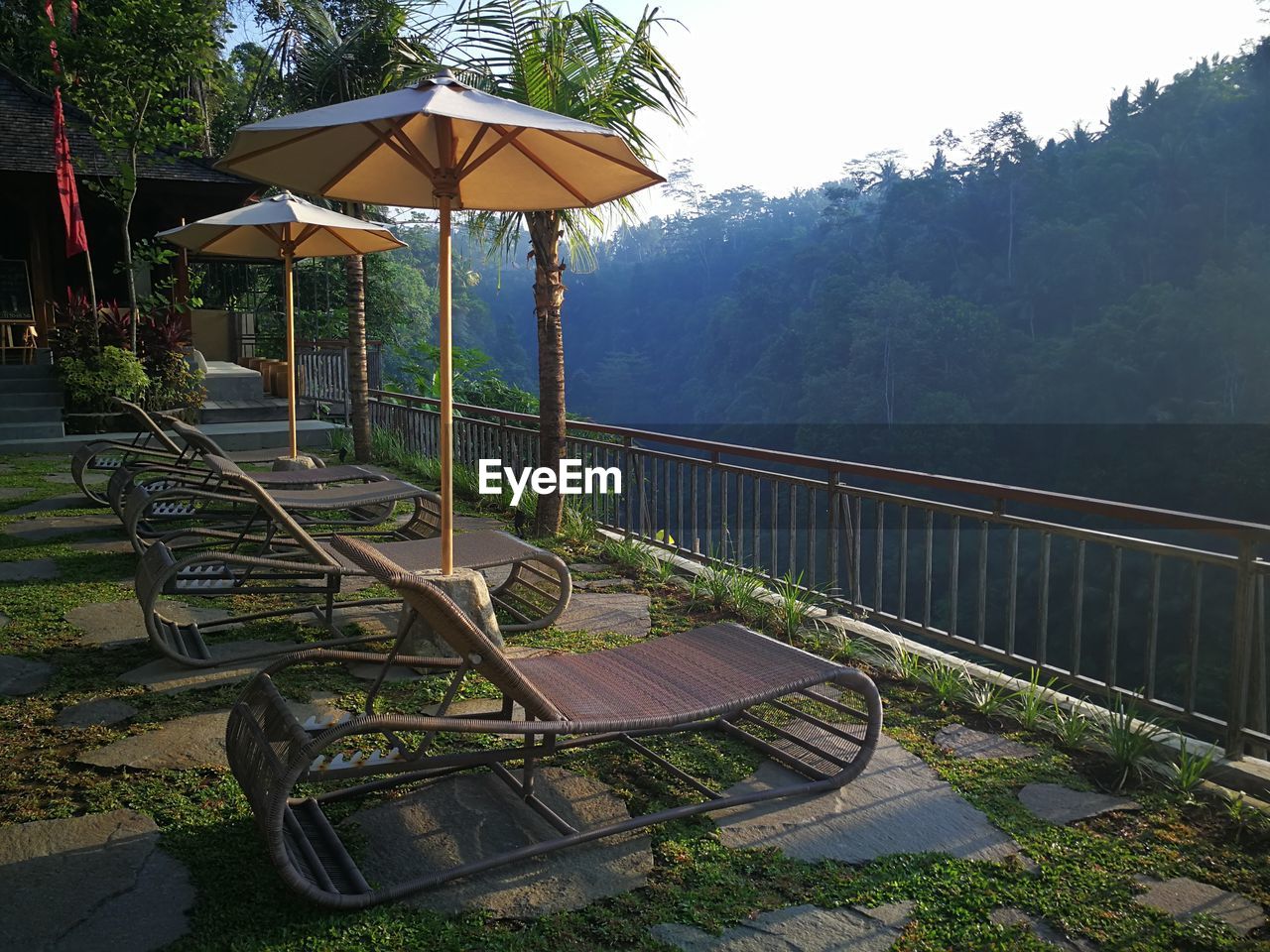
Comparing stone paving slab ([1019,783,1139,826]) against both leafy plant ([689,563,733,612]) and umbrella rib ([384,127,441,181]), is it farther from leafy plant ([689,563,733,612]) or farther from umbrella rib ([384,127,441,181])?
umbrella rib ([384,127,441,181])

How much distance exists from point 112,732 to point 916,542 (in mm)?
46141

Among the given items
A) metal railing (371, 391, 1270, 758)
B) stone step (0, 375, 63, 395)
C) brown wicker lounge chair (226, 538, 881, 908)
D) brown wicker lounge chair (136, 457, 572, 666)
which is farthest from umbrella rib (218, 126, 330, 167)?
stone step (0, 375, 63, 395)

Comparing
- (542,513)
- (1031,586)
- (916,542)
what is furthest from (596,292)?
(542,513)

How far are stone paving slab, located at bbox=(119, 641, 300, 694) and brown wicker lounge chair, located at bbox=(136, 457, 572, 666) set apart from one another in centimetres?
5

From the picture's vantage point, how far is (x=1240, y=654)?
129 inches

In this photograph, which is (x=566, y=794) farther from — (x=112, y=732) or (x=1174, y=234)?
(x=1174, y=234)

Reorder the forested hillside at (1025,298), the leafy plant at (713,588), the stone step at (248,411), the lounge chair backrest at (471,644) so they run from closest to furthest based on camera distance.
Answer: the lounge chair backrest at (471,644), the leafy plant at (713,588), the stone step at (248,411), the forested hillside at (1025,298)

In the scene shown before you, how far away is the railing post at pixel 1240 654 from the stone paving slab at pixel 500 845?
207 cm

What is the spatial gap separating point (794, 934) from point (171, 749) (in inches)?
84.4

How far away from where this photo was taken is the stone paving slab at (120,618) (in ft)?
14.4

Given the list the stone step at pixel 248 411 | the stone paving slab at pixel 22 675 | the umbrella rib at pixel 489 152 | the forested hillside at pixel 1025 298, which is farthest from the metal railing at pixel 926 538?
the forested hillside at pixel 1025 298

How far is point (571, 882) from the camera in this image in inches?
99.3

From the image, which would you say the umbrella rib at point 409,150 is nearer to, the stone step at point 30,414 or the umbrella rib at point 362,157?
the umbrella rib at point 362,157

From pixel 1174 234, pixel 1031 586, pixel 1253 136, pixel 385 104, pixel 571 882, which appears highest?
pixel 1253 136
